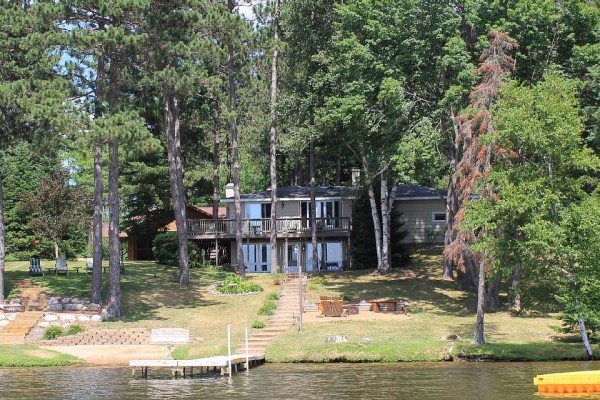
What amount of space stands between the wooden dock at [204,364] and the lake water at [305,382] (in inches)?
15.6

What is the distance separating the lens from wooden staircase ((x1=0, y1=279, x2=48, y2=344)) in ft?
113

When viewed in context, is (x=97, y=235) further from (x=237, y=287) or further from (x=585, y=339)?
(x=585, y=339)

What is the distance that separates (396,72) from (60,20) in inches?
627

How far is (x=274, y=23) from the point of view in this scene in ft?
166

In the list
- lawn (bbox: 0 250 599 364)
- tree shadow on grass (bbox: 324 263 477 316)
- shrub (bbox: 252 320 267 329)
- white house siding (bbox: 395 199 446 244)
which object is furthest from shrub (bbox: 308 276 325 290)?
white house siding (bbox: 395 199 446 244)

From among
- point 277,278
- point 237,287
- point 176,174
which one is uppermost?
point 176,174

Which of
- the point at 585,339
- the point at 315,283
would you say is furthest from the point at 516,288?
the point at 315,283

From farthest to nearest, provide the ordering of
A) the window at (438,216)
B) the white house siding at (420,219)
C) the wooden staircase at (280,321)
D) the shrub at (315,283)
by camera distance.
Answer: the window at (438,216) → the white house siding at (420,219) → the shrub at (315,283) → the wooden staircase at (280,321)

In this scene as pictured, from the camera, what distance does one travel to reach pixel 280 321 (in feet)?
118

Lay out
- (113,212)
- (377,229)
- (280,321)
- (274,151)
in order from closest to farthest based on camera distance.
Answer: (280,321) < (113,212) < (377,229) < (274,151)

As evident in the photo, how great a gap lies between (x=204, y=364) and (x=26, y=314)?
1359 cm

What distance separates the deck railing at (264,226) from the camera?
54.1 meters

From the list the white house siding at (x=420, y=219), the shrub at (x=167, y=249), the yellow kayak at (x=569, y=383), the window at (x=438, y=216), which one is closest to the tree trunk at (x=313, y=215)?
the white house siding at (x=420, y=219)

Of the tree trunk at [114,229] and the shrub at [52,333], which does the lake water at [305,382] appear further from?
the tree trunk at [114,229]
